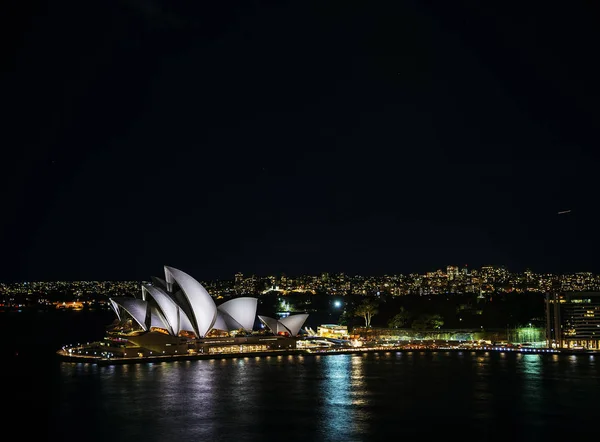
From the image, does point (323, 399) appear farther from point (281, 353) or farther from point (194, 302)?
point (281, 353)

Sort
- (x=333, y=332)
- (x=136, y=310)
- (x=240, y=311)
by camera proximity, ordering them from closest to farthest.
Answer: (x=136, y=310) < (x=240, y=311) < (x=333, y=332)

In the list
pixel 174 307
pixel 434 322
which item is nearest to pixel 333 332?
pixel 434 322

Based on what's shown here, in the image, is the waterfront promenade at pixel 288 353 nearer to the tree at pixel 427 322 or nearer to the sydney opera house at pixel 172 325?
the sydney opera house at pixel 172 325

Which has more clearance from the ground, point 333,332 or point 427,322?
point 427,322

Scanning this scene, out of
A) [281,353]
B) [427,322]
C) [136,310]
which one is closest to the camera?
[136,310]

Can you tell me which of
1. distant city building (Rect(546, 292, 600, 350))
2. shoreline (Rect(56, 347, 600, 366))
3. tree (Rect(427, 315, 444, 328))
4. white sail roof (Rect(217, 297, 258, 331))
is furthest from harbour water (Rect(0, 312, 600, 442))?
tree (Rect(427, 315, 444, 328))

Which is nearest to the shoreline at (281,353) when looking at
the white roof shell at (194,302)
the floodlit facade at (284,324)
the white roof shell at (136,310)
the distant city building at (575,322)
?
the white roof shell at (194,302)

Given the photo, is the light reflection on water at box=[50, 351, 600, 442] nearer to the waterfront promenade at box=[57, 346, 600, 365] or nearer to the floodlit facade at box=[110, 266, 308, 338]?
the waterfront promenade at box=[57, 346, 600, 365]

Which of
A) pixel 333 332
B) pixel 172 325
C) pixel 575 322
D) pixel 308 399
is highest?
pixel 172 325
